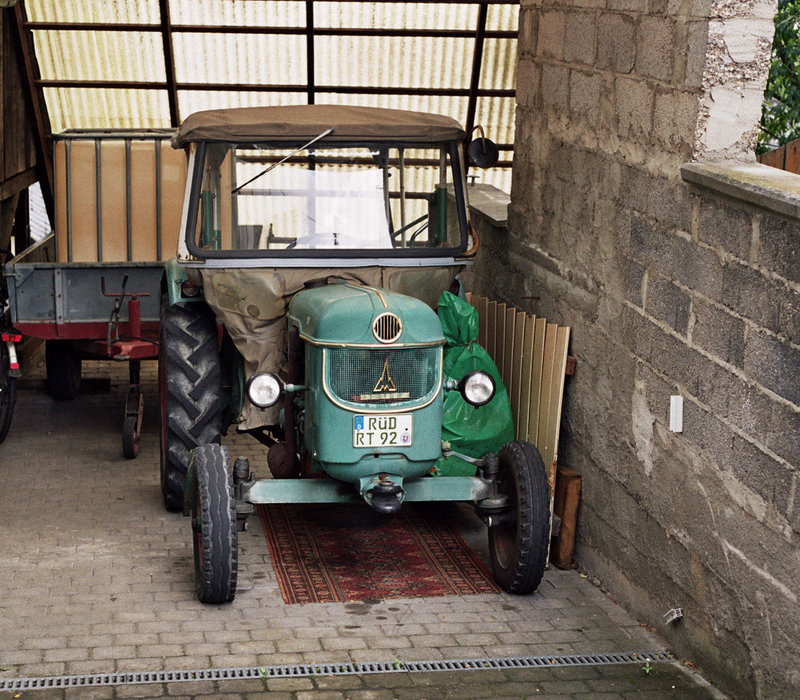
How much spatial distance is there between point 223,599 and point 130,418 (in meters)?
2.89

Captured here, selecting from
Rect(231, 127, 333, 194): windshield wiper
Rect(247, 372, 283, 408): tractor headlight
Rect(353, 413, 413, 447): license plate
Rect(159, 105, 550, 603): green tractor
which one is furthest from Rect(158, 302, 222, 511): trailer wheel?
Rect(353, 413, 413, 447): license plate

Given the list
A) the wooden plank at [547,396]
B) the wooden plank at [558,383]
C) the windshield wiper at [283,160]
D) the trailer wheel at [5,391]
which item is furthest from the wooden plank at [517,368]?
the trailer wheel at [5,391]

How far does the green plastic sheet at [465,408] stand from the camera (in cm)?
666

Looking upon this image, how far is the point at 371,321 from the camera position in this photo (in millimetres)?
5590

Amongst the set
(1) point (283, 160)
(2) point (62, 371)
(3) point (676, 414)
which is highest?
(1) point (283, 160)

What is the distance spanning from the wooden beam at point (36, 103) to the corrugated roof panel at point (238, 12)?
1.29m

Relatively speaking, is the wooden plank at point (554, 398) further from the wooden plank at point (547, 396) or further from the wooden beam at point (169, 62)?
the wooden beam at point (169, 62)

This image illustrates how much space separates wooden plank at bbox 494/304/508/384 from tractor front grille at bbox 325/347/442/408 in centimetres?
169

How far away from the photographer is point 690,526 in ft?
16.7

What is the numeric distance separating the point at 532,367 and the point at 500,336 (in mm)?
618

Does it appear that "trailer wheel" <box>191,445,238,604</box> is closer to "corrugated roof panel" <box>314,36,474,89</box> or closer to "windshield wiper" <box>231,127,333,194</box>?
"windshield wiper" <box>231,127,333,194</box>

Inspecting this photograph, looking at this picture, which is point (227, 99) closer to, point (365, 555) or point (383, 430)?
point (365, 555)

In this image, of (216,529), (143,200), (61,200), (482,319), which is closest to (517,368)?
(482,319)

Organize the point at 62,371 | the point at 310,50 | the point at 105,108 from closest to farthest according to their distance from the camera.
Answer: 1. the point at 62,371
2. the point at 310,50
3. the point at 105,108
